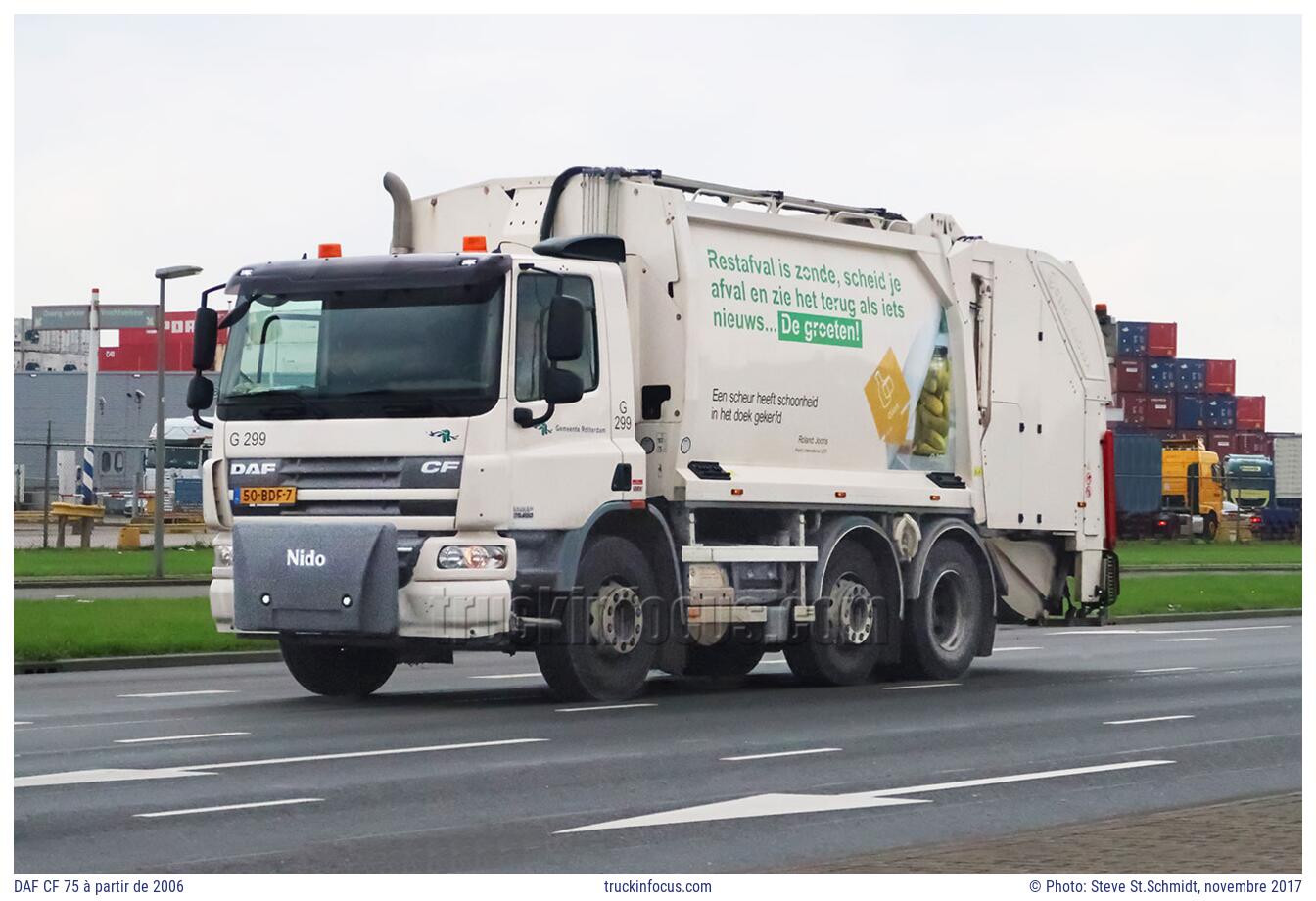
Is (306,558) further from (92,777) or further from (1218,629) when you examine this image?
(1218,629)

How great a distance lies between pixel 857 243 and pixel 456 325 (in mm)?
4676

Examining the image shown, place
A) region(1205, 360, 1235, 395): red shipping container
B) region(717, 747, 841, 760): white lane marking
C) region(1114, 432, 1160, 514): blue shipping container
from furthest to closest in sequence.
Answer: region(1205, 360, 1235, 395): red shipping container, region(1114, 432, 1160, 514): blue shipping container, region(717, 747, 841, 760): white lane marking

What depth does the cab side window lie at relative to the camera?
54.5ft

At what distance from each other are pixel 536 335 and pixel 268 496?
7.09ft

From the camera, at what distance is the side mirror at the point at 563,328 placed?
16562mm

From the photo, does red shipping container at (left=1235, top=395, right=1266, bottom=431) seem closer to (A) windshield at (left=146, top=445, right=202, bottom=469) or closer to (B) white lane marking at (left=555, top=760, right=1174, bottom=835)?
(A) windshield at (left=146, top=445, right=202, bottom=469)

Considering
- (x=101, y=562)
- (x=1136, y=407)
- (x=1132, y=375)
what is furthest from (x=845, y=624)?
(x=1132, y=375)

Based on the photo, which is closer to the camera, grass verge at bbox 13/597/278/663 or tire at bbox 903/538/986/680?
tire at bbox 903/538/986/680

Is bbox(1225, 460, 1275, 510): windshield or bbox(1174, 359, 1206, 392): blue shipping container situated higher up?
bbox(1174, 359, 1206, 392): blue shipping container

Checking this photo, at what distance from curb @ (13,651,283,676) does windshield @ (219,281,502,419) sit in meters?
5.83

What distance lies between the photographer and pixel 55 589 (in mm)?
34656

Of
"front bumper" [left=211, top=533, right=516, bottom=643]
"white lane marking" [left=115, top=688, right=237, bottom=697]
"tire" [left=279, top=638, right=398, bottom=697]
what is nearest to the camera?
"front bumper" [left=211, top=533, right=516, bottom=643]

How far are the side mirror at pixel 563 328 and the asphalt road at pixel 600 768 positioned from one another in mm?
2448

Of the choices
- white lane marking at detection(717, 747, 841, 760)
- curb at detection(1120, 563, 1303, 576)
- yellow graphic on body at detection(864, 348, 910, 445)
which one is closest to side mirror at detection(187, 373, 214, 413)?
yellow graphic on body at detection(864, 348, 910, 445)
